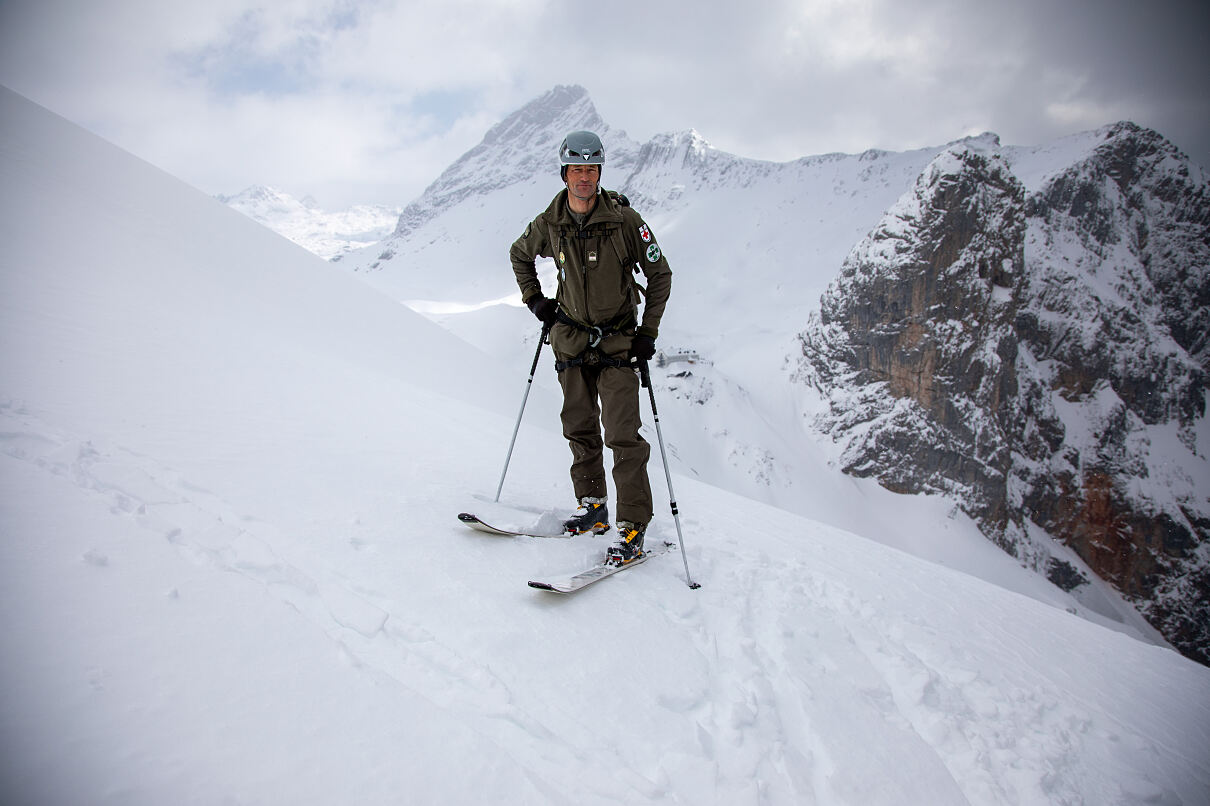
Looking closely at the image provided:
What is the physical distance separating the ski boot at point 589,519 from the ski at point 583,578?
19.0 inches

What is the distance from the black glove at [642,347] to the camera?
414 cm

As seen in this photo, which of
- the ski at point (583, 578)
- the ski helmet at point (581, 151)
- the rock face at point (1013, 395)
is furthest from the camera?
the rock face at point (1013, 395)

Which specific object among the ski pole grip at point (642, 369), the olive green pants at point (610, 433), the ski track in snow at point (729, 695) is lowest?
the ski track in snow at point (729, 695)

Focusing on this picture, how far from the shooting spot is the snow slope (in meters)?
1.67

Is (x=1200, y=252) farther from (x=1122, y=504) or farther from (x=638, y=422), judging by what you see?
(x=638, y=422)

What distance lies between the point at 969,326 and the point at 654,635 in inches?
2626

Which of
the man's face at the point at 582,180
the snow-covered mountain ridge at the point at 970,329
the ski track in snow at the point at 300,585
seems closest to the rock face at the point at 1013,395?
the snow-covered mountain ridge at the point at 970,329

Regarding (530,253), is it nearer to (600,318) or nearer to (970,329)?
(600,318)

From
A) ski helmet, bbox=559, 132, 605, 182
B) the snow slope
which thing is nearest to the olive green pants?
the snow slope

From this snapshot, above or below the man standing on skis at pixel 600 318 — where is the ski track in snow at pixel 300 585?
below

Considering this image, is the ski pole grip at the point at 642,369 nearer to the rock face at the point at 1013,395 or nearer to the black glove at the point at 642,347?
the black glove at the point at 642,347

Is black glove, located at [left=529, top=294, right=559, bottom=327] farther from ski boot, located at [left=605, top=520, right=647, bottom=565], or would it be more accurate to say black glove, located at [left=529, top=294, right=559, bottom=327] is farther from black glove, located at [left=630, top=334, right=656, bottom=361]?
ski boot, located at [left=605, top=520, right=647, bottom=565]

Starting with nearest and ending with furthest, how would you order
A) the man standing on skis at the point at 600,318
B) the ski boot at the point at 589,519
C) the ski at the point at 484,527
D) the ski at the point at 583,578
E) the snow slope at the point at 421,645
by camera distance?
the snow slope at the point at 421,645 < the ski at the point at 583,578 < the ski at the point at 484,527 < the man standing on skis at the point at 600,318 < the ski boot at the point at 589,519

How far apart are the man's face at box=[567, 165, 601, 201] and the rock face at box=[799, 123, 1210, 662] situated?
57019mm
